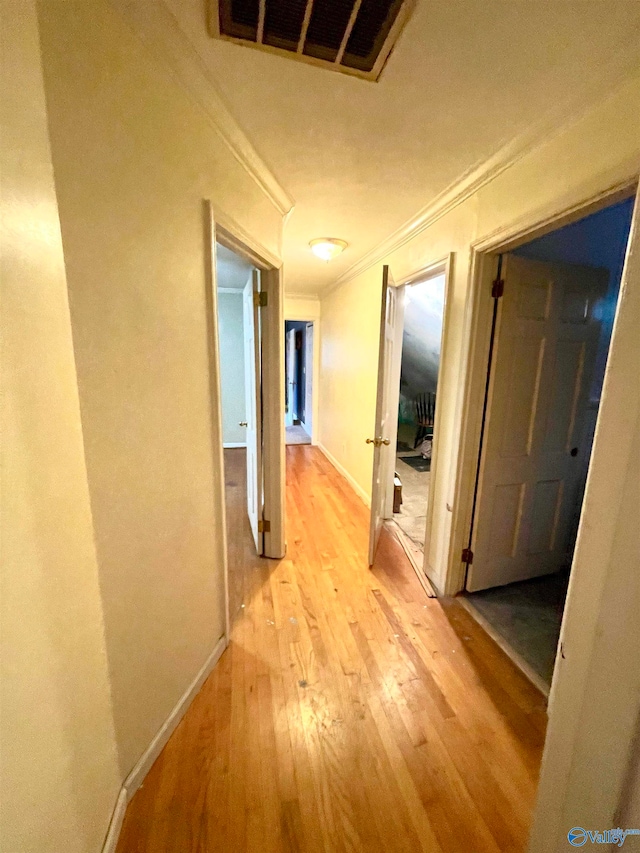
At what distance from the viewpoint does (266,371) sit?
2.17 meters

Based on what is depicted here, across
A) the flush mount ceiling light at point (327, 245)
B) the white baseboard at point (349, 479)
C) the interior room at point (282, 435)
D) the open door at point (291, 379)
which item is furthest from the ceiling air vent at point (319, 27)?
the open door at point (291, 379)

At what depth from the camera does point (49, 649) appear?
2.36ft

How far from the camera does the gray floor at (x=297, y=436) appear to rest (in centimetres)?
599

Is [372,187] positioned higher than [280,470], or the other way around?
[372,187]

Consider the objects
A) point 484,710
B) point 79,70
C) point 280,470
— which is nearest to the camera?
point 79,70

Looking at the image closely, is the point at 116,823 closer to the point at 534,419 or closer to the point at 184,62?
the point at 184,62

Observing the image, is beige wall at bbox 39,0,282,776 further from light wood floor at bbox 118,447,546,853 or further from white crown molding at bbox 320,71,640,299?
white crown molding at bbox 320,71,640,299

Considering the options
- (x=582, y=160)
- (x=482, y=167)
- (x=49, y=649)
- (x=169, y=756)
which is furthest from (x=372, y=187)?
(x=169, y=756)

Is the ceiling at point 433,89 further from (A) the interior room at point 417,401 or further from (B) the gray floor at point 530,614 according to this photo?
(B) the gray floor at point 530,614

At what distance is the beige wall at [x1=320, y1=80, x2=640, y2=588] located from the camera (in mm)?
1165

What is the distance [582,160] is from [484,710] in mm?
2241

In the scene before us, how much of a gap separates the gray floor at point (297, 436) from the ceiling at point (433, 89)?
4.42 m

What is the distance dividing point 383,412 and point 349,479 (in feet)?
5.86

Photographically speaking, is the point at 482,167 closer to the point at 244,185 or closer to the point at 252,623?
the point at 244,185
